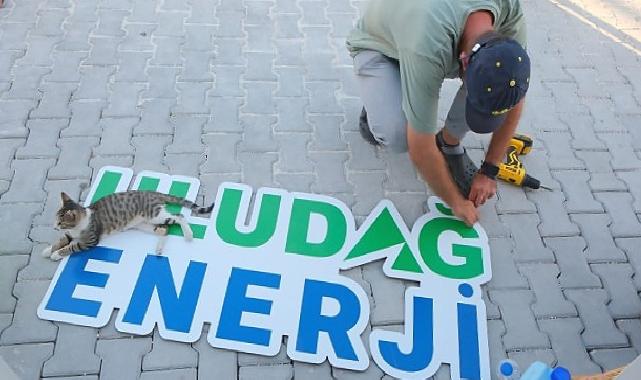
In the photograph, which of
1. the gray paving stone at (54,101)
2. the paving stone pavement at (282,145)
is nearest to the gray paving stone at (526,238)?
the paving stone pavement at (282,145)

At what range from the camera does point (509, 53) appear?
2.59m

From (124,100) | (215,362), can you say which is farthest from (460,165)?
(124,100)

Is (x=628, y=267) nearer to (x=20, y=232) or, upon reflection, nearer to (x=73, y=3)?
(x=20, y=232)

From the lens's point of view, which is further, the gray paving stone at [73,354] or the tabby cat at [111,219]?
the tabby cat at [111,219]

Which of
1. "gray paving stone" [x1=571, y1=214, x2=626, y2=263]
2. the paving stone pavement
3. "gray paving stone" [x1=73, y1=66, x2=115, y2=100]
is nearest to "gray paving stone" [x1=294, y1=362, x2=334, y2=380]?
the paving stone pavement

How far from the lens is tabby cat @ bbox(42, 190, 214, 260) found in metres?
3.13

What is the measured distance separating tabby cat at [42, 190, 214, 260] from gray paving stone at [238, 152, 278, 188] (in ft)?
1.58

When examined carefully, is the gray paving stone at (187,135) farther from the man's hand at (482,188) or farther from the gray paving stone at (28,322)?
the man's hand at (482,188)

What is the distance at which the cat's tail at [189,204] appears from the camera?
3457 millimetres

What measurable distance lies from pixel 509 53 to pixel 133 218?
207cm

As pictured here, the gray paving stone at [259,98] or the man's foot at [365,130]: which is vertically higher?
the man's foot at [365,130]

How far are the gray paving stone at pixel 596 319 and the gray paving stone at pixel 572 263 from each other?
0.17 ft

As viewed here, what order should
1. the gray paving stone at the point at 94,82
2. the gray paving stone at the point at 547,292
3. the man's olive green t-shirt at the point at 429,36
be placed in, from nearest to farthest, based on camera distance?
the man's olive green t-shirt at the point at 429,36, the gray paving stone at the point at 547,292, the gray paving stone at the point at 94,82

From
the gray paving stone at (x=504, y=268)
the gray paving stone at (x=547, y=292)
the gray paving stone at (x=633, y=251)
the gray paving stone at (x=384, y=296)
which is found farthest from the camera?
the gray paving stone at (x=633, y=251)
